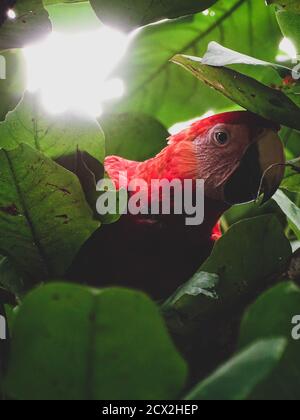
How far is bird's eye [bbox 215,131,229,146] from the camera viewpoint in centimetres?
148

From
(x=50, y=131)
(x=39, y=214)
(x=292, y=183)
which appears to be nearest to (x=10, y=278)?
(x=39, y=214)

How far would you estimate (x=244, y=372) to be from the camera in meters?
0.45

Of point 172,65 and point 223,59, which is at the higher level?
Result: point 172,65

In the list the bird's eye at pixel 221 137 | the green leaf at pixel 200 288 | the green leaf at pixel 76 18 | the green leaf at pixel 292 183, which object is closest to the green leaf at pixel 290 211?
the green leaf at pixel 292 183

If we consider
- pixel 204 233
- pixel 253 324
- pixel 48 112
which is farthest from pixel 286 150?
pixel 253 324

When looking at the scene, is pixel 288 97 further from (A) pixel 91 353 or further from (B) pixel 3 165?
(A) pixel 91 353

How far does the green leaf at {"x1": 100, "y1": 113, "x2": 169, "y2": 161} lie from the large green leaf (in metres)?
0.05

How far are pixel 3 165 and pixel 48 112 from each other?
121 millimetres

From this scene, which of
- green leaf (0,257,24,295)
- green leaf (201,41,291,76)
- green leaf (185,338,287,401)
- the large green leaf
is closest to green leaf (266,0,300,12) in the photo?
green leaf (201,41,291,76)

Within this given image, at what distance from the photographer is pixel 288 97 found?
920mm

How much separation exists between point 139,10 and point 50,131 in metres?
0.23

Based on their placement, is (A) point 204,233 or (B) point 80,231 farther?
(A) point 204,233

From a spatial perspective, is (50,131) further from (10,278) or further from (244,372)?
(244,372)
